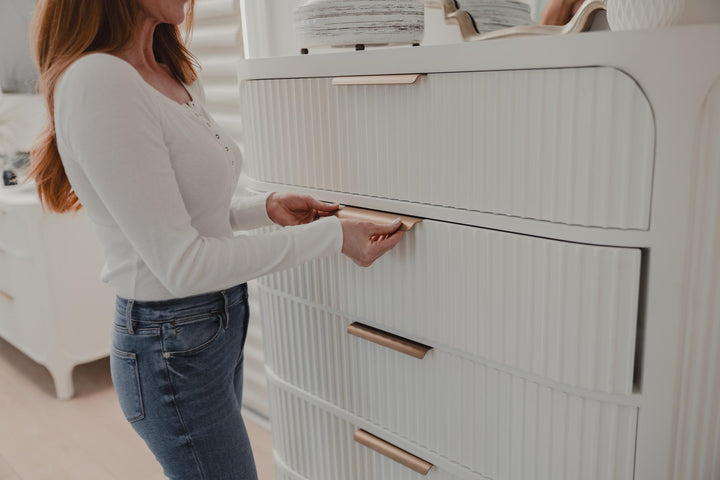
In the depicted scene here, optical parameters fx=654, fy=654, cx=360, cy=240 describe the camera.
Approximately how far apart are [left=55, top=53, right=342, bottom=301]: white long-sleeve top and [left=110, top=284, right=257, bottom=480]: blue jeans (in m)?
0.05

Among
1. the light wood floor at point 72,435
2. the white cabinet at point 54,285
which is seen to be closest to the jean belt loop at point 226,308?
the light wood floor at point 72,435

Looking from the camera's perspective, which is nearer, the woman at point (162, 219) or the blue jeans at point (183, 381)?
the woman at point (162, 219)

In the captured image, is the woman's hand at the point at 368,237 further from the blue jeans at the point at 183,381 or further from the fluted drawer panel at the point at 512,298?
the blue jeans at the point at 183,381

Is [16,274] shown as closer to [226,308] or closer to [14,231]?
[14,231]

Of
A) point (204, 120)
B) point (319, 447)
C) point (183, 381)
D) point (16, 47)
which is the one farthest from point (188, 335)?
point (16, 47)

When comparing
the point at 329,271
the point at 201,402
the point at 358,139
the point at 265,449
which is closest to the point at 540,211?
the point at 358,139

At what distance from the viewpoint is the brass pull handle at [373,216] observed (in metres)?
1.05

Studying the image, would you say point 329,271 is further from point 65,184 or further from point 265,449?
point 265,449

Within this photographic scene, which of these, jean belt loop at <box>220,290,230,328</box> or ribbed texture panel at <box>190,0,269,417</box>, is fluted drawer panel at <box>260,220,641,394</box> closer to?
jean belt loop at <box>220,290,230,328</box>

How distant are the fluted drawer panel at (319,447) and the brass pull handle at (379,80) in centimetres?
65

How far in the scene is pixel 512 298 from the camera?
3.06 ft

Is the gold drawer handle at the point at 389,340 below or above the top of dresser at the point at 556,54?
below

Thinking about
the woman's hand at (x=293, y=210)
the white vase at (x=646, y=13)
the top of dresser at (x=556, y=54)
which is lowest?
the woman's hand at (x=293, y=210)

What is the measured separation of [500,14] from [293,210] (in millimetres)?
532
